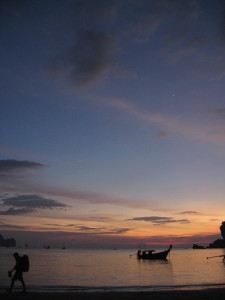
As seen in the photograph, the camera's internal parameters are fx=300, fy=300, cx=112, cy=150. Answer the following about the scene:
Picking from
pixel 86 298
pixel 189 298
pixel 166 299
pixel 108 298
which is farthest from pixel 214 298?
pixel 86 298

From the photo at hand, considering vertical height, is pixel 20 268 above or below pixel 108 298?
above

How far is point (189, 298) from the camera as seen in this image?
18.5m

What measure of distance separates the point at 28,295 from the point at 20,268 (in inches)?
70.7

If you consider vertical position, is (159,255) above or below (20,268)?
below

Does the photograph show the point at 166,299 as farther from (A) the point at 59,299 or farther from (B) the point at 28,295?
(B) the point at 28,295

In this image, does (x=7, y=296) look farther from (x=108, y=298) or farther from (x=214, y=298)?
(x=214, y=298)

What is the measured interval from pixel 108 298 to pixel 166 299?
3.50 metres

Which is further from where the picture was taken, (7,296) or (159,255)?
(159,255)

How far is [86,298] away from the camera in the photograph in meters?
18.2

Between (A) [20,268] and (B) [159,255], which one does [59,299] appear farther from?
(B) [159,255]

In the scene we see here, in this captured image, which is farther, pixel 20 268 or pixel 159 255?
pixel 159 255

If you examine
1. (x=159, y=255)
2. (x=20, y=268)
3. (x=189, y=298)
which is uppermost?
(x=20, y=268)

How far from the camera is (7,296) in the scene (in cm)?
1756

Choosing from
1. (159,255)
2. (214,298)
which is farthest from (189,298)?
(159,255)
